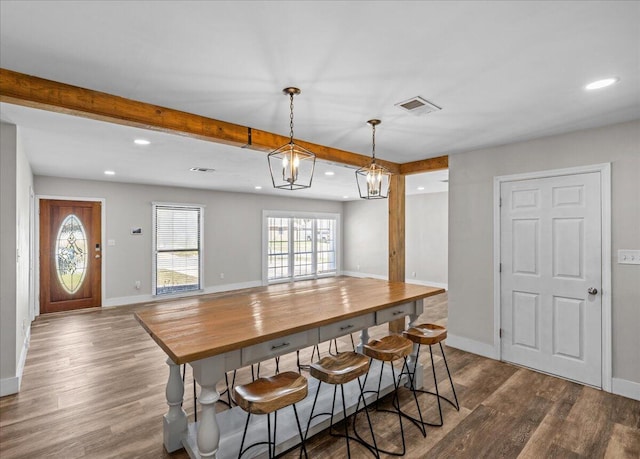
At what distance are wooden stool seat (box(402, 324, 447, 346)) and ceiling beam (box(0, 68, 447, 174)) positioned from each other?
214cm

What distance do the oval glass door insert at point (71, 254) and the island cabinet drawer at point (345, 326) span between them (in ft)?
18.9

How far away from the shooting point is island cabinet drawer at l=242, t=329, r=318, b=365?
181cm

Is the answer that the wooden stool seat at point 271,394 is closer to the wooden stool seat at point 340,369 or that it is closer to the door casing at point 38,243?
the wooden stool seat at point 340,369

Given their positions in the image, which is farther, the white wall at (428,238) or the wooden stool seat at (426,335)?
the white wall at (428,238)

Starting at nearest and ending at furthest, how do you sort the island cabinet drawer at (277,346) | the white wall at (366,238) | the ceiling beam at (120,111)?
the island cabinet drawer at (277,346)
the ceiling beam at (120,111)
the white wall at (366,238)

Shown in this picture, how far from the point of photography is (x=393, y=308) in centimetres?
271

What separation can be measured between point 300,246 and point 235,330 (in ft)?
24.3

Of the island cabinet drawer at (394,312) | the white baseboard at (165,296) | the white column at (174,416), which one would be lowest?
the white baseboard at (165,296)

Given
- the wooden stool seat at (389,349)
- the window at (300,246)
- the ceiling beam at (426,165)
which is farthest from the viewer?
the window at (300,246)

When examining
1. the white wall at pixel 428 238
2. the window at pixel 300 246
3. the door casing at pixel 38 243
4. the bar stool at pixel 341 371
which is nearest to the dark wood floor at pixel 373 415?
the bar stool at pixel 341 371

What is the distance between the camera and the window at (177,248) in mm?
6844

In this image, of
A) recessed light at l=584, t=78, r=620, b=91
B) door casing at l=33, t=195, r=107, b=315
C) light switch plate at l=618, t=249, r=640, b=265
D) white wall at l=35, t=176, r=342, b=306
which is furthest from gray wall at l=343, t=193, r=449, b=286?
door casing at l=33, t=195, r=107, b=315

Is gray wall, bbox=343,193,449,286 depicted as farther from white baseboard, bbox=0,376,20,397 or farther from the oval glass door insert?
white baseboard, bbox=0,376,20,397

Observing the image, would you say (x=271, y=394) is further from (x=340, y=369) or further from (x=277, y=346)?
(x=340, y=369)
